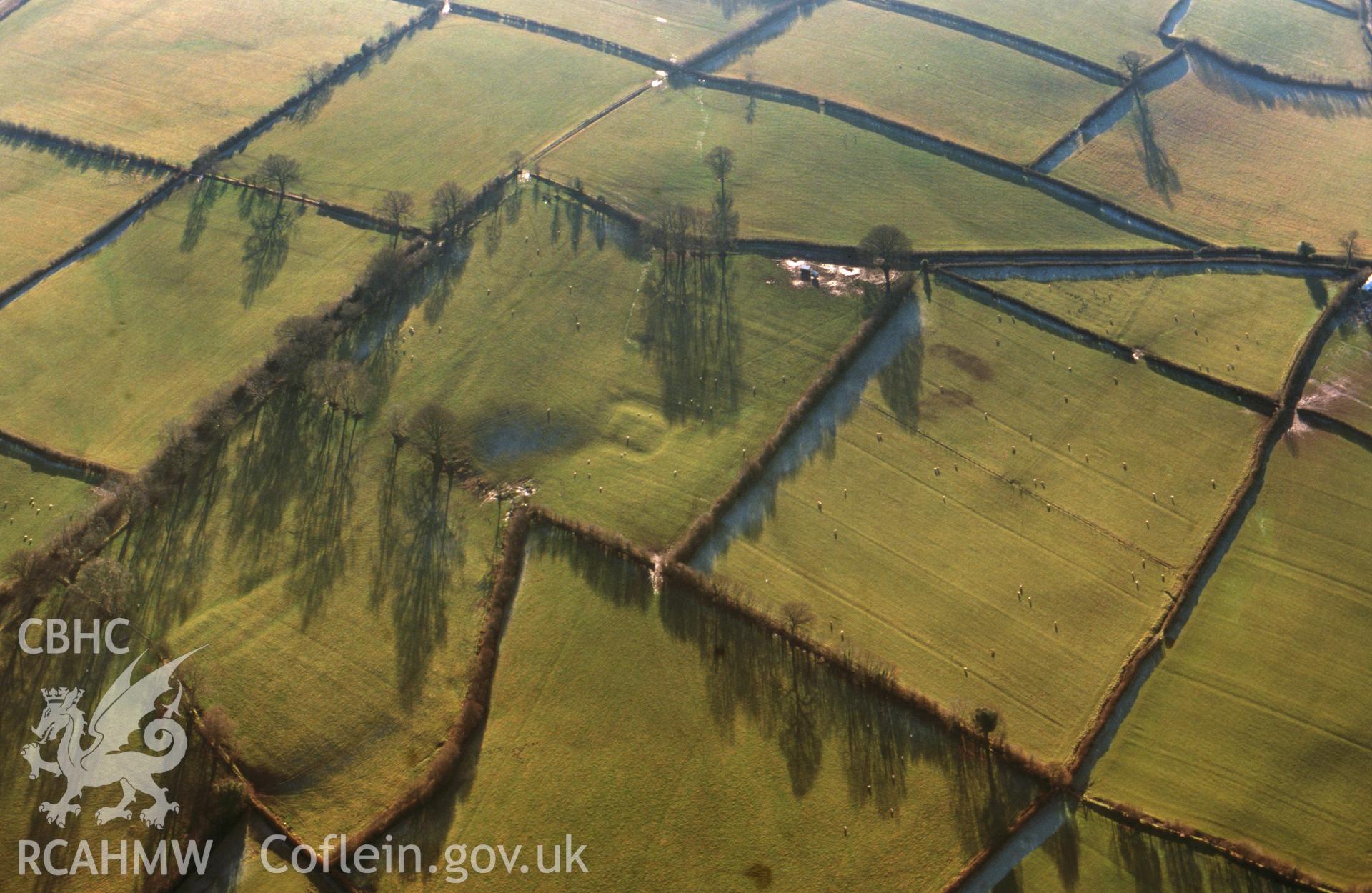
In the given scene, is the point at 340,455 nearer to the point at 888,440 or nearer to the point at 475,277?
the point at 475,277

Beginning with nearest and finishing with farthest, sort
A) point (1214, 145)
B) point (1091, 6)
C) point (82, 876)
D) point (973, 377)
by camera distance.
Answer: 1. point (82, 876)
2. point (973, 377)
3. point (1214, 145)
4. point (1091, 6)

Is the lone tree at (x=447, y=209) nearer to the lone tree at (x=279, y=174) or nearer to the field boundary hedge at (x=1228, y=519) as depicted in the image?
the lone tree at (x=279, y=174)

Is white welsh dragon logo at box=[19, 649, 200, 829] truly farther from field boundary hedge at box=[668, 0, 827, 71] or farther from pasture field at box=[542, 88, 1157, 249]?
field boundary hedge at box=[668, 0, 827, 71]

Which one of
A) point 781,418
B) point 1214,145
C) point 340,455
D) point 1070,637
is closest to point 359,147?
point 340,455

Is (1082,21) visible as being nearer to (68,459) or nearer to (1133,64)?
(1133,64)

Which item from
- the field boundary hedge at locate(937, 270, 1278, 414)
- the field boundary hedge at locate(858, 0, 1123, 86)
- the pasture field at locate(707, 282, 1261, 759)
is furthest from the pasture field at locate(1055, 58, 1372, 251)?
the pasture field at locate(707, 282, 1261, 759)

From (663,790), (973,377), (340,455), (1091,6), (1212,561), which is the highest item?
(1091,6)

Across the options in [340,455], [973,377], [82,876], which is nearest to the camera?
[82,876]

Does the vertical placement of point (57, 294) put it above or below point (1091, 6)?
below
